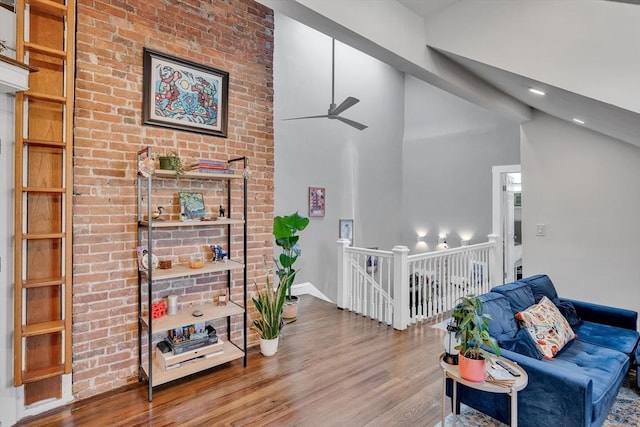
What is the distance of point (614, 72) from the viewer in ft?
6.65

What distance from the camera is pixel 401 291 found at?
4.05 m

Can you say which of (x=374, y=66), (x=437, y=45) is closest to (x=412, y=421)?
(x=437, y=45)

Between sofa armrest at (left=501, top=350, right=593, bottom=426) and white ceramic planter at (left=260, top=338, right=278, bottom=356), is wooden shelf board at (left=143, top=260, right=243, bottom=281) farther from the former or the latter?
sofa armrest at (left=501, top=350, right=593, bottom=426)

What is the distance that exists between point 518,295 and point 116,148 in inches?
137

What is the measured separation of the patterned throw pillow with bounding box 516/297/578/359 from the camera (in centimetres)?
245

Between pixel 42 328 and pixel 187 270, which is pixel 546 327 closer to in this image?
pixel 187 270

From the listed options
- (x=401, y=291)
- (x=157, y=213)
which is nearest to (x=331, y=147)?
(x=401, y=291)

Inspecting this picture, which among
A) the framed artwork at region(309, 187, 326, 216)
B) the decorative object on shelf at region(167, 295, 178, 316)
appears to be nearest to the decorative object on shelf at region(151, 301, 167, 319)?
the decorative object on shelf at region(167, 295, 178, 316)

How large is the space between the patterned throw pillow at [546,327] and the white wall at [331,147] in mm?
3913

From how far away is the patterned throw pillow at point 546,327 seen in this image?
245cm

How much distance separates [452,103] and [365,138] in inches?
78.9

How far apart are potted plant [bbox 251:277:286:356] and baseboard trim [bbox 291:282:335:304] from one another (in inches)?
99.5

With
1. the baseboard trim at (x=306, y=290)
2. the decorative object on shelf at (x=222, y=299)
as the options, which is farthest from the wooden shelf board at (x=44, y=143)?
the baseboard trim at (x=306, y=290)

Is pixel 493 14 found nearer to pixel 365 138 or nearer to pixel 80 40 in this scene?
pixel 80 40
